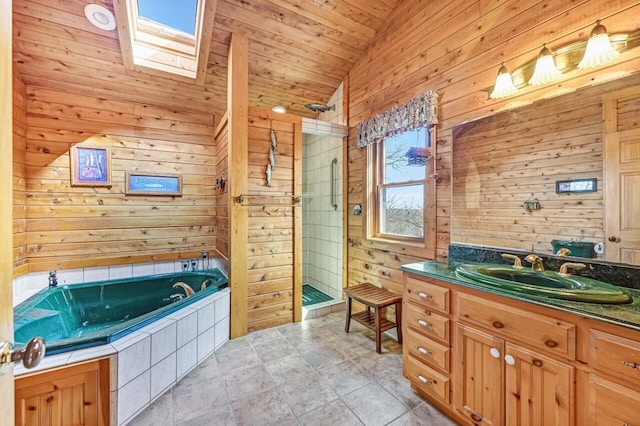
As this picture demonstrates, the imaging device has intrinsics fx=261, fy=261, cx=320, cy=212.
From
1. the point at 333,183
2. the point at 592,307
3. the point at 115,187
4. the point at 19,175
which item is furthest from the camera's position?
the point at 333,183

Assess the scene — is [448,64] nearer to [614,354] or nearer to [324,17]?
[324,17]

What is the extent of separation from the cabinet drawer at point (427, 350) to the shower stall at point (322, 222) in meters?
1.46

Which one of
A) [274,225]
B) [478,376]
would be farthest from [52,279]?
[478,376]

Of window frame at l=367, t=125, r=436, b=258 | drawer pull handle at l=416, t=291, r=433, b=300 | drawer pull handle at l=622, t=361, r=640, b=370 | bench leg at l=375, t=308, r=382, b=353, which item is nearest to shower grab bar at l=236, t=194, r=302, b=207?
window frame at l=367, t=125, r=436, b=258

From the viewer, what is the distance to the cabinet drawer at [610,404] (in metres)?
0.93

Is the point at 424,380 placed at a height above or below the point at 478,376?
below

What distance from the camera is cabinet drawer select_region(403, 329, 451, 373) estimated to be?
1557 millimetres

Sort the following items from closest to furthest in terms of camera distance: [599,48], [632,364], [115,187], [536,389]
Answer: [632,364], [536,389], [599,48], [115,187]

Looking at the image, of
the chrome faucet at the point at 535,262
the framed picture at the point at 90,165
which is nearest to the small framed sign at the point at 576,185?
the chrome faucet at the point at 535,262

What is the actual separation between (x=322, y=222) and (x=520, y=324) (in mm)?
2764

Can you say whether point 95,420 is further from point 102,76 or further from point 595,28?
point 595,28

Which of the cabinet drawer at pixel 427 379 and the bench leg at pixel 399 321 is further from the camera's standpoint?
the bench leg at pixel 399 321

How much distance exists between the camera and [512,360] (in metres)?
1.25

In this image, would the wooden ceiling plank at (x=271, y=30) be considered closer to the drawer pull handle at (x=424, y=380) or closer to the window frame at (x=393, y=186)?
the window frame at (x=393, y=186)
